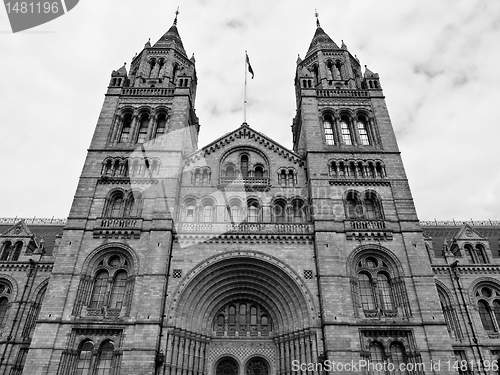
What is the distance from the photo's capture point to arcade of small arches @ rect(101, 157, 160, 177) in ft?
92.3

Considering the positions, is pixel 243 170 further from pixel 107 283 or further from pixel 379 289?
pixel 379 289

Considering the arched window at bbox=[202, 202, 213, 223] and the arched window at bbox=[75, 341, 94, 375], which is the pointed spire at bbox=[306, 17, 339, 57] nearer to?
the arched window at bbox=[202, 202, 213, 223]

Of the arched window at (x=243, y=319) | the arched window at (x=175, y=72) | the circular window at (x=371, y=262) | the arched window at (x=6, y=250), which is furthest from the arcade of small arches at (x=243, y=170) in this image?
the arched window at (x=6, y=250)

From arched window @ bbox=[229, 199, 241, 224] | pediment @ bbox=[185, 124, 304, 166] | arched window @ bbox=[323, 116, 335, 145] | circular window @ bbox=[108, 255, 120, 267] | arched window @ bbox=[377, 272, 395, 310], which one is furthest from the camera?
arched window @ bbox=[323, 116, 335, 145]

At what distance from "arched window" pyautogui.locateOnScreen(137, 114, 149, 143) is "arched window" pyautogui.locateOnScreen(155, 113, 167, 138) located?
879 millimetres

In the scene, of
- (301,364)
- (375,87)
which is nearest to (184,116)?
(375,87)

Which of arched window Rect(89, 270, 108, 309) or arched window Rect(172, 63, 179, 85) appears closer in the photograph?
arched window Rect(89, 270, 108, 309)

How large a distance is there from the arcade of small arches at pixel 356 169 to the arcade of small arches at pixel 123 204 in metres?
14.2

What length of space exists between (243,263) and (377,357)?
965cm

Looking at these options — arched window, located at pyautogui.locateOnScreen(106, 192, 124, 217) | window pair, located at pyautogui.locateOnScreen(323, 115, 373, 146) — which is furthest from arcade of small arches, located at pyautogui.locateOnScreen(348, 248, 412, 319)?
arched window, located at pyautogui.locateOnScreen(106, 192, 124, 217)

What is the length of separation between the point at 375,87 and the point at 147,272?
24000 mm

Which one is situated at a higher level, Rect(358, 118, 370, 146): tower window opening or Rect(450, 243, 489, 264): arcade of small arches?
Rect(358, 118, 370, 146): tower window opening

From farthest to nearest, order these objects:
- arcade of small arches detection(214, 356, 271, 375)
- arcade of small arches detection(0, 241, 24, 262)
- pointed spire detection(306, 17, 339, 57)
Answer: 1. pointed spire detection(306, 17, 339, 57)
2. arcade of small arches detection(0, 241, 24, 262)
3. arcade of small arches detection(214, 356, 271, 375)

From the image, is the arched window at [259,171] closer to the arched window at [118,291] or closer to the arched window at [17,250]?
the arched window at [118,291]
